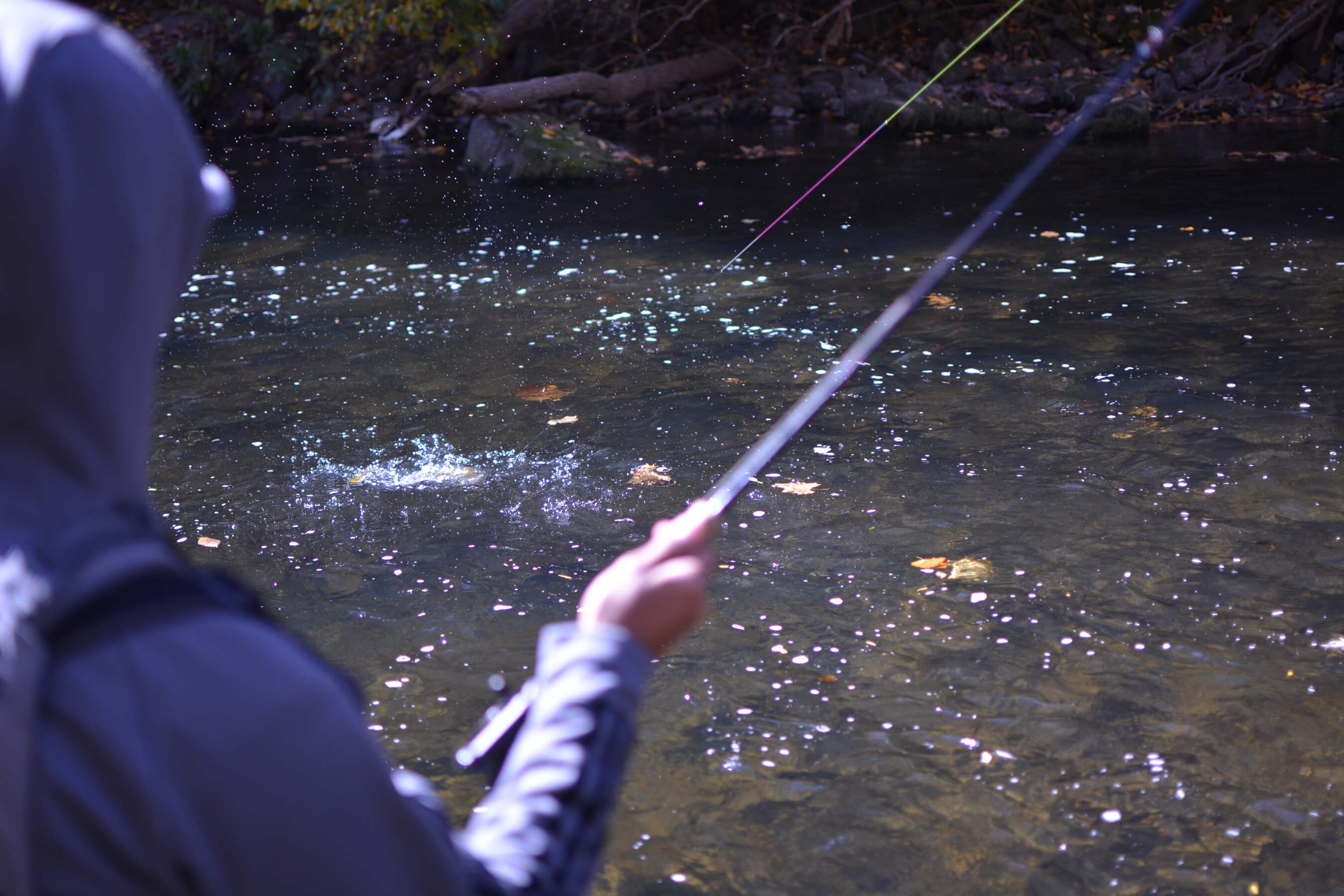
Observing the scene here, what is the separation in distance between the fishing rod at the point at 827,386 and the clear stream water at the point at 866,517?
11 cm

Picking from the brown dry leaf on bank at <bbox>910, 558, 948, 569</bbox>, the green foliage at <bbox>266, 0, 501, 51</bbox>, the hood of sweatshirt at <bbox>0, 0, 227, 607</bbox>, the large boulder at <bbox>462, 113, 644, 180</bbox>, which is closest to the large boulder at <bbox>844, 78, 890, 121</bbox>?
the large boulder at <bbox>462, 113, 644, 180</bbox>

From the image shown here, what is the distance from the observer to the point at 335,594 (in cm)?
378

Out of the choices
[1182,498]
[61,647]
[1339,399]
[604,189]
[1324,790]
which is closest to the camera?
[61,647]

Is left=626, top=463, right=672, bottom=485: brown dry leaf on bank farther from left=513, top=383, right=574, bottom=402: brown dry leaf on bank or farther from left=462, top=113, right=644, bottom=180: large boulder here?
left=462, top=113, right=644, bottom=180: large boulder

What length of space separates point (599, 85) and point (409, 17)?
3.95m

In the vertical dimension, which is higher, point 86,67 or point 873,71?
point 86,67

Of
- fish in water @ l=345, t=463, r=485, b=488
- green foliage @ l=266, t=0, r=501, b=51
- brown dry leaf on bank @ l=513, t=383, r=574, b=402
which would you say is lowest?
brown dry leaf on bank @ l=513, t=383, r=574, b=402

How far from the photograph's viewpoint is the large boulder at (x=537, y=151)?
1167cm

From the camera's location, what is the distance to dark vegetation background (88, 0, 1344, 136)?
47.8 ft

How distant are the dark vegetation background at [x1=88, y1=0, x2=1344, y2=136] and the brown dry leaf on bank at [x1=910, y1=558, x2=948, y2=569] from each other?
10658mm

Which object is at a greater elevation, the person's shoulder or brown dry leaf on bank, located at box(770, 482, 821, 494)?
the person's shoulder

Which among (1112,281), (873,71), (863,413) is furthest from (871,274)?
(873,71)

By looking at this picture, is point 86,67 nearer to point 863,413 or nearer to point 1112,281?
point 863,413

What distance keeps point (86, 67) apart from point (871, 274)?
685 centimetres
